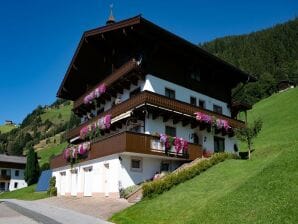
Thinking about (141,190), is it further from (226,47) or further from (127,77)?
(226,47)

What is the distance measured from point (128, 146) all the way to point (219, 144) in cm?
1424

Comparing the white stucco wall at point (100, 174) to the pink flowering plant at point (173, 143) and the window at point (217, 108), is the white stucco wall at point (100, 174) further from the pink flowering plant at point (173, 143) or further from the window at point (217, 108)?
the window at point (217, 108)

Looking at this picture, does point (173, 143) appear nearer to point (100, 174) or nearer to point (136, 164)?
point (136, 164)

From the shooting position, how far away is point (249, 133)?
104 ft

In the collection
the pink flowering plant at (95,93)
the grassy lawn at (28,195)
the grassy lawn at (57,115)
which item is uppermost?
the grassy lawn at (57,115)

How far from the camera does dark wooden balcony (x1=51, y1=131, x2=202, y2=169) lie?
27188 millimetres

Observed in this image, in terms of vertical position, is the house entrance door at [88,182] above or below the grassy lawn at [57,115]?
below

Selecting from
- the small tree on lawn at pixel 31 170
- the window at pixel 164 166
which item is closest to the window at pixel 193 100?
the window at pixel 164 166

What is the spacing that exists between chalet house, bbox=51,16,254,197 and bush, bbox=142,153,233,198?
311cm

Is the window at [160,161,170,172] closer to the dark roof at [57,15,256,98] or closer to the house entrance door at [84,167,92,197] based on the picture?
the house entrance door at [84,167,92,197]

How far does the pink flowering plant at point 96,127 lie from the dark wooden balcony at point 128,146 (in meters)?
2.77

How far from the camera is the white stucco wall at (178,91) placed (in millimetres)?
32250

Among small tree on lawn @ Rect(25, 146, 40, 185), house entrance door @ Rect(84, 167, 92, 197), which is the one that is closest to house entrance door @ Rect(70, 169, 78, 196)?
house entrance door @ Rect(84, 167, 92, 197)

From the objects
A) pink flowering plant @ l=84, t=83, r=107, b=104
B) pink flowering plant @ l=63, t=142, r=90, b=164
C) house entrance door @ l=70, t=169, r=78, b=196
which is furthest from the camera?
pink flowering plant @ l=84, t=83, r=107, b=104
